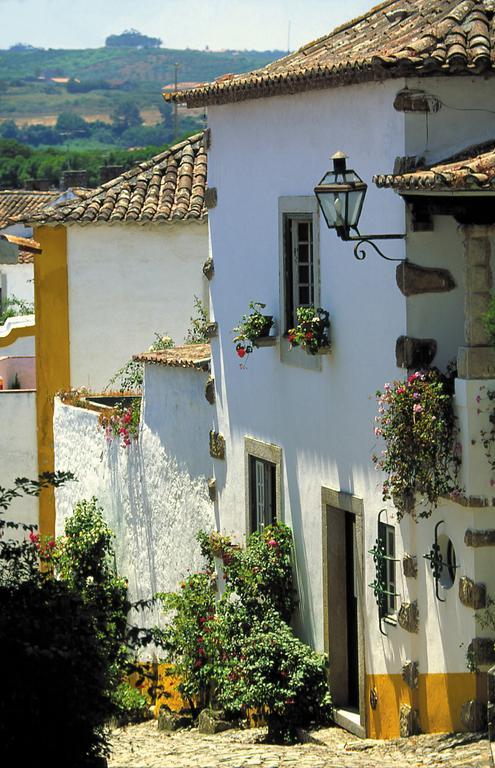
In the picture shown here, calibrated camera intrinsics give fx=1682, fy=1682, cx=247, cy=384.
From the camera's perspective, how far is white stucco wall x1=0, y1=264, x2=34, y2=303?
50.9 meters

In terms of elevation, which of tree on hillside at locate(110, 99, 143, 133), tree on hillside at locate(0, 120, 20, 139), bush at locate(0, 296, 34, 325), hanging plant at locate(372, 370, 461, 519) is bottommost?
hanging plant at locate(372, 370, 461, 519)

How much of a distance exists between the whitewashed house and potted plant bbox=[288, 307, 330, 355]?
137 mm

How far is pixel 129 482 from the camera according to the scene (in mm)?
19906

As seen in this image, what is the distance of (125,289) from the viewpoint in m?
24.2

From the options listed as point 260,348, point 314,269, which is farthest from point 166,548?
point 314,269

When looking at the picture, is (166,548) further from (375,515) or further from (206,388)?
(375,515)

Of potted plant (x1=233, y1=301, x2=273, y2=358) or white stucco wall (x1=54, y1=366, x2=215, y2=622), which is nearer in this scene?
potted plant (x1=233, y1=301, x2=273, y2=358)

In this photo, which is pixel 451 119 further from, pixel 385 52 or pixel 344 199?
pixel 344 199

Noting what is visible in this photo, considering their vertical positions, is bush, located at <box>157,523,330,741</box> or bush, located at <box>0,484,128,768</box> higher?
bush, located at <box>0,484,128,768</box>

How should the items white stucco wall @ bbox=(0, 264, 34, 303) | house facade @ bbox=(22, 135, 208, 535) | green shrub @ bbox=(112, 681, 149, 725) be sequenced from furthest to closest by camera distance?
1. white stucco wall @ bbox=(0, 264, 34, 303)
2. house facade @ bbox=(22, 135, 208, 535)
3. green shrub @ bbox=(112, 681, 149, 725)

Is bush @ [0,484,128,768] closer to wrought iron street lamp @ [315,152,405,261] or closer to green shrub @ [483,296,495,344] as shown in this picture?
green shrub @ [483,296,495,344]

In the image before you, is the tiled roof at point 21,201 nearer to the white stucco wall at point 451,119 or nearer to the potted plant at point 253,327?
the potted plant at point 253,327

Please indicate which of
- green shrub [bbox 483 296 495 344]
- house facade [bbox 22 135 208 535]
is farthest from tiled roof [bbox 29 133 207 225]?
green shrub [bbox 483 296 495 344]

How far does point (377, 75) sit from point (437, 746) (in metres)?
5.21
